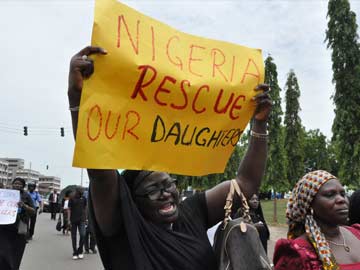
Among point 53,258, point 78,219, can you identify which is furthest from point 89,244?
point 53,258

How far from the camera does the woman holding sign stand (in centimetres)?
200

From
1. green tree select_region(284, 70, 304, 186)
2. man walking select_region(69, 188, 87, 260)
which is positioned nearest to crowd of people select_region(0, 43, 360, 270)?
man walking select_region(69, 188, 87, 260)

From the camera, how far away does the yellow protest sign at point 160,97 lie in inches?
78.4

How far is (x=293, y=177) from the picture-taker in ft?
101

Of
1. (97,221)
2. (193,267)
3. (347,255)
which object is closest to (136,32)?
(97,221)

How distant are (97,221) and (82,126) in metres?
0.46

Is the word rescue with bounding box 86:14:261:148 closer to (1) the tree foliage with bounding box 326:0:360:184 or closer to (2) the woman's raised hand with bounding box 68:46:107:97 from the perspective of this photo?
(2) the woman's raised hand with bounding box 68:46:107:97

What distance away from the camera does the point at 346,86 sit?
18703 millimetres

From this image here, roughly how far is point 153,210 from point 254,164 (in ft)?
2.05

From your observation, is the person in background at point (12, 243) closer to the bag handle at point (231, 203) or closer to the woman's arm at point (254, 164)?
the woman's arm at point (254, 164)

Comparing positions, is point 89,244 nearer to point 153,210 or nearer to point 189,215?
point 189,215

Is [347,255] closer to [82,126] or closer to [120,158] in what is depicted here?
[120,158]

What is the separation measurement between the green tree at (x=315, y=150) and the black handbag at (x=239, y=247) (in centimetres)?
6539

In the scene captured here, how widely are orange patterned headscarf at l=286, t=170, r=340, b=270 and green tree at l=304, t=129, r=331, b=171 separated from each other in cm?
6449
